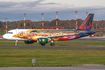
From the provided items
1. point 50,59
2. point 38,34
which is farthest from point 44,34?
point 50,59

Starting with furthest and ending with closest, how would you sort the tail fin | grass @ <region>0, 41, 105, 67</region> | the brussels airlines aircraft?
1. the tail fin
2. the brussels airlines aircraft
3. grass @ <region>0, 41, 105, 67</region>

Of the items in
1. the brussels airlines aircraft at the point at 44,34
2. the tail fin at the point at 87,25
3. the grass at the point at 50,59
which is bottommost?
the grass at the point at 50,59

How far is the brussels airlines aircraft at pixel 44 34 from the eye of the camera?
5497cm

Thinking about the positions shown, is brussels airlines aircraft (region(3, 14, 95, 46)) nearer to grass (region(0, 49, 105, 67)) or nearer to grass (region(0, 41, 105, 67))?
grass (region(0, 41, 105, 67))

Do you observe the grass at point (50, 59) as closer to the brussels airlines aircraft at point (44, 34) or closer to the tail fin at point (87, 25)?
the brussels airlines aircraft at point (44, 34)

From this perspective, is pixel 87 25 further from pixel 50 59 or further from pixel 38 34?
pixel 50 59

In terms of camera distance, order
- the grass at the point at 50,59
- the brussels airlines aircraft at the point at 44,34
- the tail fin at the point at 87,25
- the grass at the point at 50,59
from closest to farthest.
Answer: the grass at the point at 50,59
the grass at the point at 50,59
the brussels airlines aircraft at the point at 44,34
the tail fin at the point at 87,25

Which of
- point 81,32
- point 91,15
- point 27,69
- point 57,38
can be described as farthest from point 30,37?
point 27,69

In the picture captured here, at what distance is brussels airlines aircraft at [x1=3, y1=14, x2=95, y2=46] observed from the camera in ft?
180

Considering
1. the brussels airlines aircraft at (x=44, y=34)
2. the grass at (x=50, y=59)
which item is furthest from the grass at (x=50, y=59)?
the brussels airlines aircraft at (x=44, y=34)

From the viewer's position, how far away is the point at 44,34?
56.7 metres

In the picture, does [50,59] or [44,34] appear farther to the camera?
[44,34]

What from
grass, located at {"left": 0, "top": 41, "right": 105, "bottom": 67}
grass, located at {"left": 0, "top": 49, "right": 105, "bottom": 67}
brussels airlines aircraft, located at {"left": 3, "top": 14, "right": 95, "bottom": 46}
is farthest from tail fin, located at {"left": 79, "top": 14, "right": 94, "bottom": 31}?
grass, located at {"left": 0, "top": 49, "right": 105, "bottom": 67}

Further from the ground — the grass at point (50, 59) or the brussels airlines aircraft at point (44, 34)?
the brussels airlines aircraft at point (44, 34)
